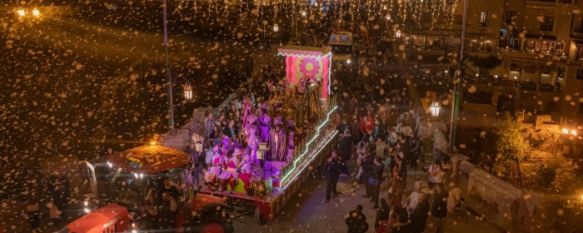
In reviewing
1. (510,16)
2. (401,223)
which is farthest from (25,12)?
(510,16)

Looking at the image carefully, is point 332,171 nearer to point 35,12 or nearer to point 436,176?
point 436,176

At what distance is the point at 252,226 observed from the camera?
1209 cm

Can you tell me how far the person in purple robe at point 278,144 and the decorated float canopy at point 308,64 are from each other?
5692 mm

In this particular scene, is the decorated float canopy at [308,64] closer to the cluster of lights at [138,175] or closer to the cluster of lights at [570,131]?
the cluster of lights at [138,175]

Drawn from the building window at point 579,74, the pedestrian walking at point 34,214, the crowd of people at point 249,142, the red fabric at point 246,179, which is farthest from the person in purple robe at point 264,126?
the building window at point 579,74

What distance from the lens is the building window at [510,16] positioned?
38250 millimetres

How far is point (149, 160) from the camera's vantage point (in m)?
10.7

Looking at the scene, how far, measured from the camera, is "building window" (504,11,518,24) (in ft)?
125

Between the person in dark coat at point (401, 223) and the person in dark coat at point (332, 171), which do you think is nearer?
the person in dark coat at point (401, 223)

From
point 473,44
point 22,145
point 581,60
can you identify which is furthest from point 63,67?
point 581,60

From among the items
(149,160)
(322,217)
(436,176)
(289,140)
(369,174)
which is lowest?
(322,217)

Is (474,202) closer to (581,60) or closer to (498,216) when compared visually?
(498,216)

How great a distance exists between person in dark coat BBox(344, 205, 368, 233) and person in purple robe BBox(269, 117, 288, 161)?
3.45 m

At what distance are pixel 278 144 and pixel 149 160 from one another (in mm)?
3913
